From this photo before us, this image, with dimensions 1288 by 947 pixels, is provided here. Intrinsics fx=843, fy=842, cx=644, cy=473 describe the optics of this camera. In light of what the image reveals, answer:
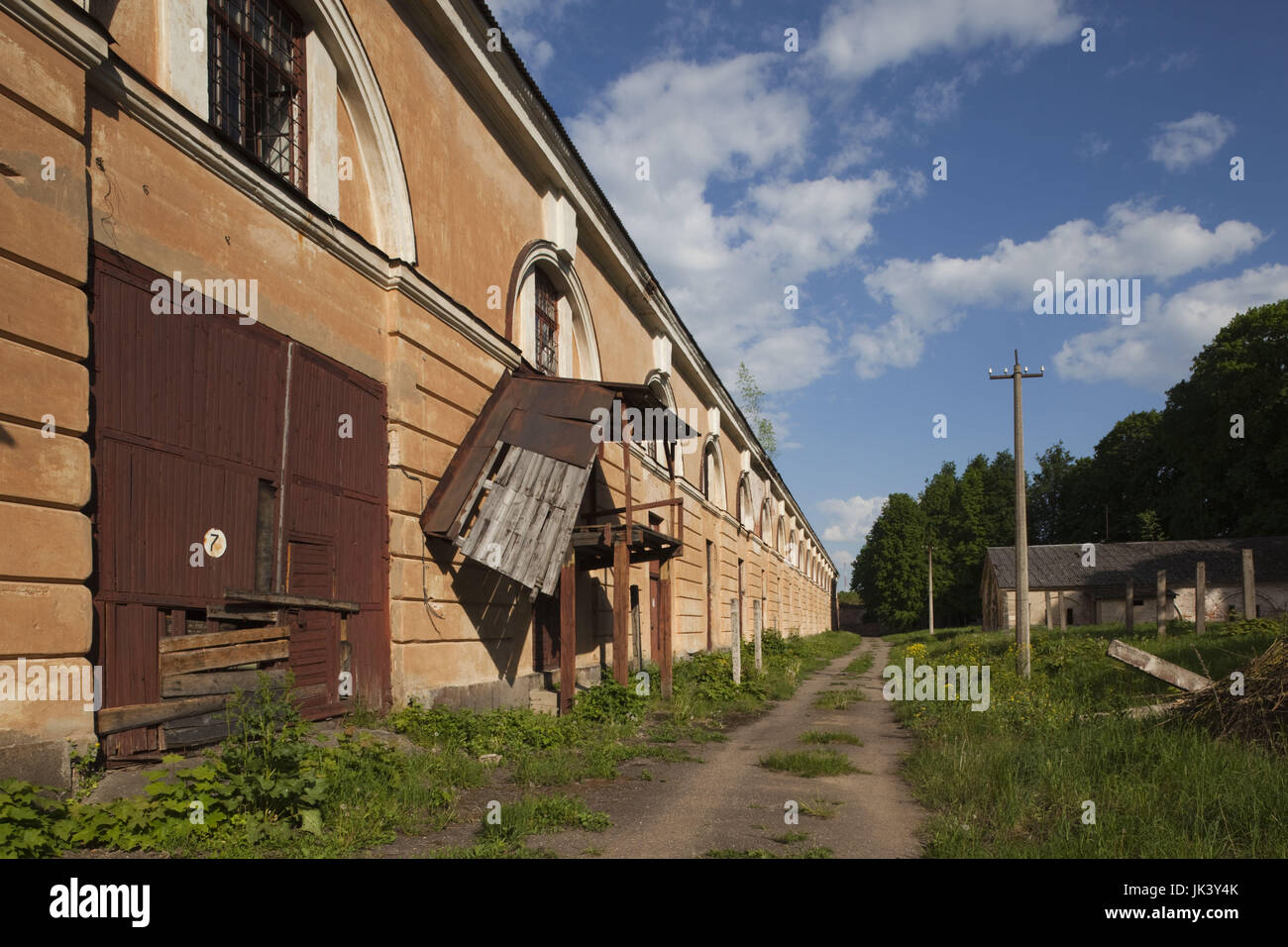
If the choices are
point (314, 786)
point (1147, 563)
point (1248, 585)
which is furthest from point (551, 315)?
point (1147, 563)

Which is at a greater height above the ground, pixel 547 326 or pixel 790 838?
pixel 547 326

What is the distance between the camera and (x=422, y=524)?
9.19 metres

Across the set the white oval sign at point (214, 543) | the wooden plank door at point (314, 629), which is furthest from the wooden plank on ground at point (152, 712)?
the wooden plank door at point (314, 629)

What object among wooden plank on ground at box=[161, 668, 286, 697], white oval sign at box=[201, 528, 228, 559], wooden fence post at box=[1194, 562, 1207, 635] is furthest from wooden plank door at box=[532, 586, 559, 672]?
wooden fence post at box=[1194, 562, 1207, 635]

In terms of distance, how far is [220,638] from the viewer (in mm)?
6312

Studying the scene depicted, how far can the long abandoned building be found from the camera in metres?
4.90

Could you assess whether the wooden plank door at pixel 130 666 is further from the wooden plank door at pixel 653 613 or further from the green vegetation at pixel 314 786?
the wooden plank door at pixel 653 613

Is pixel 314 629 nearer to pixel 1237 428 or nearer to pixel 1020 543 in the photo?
pixel 1020 543

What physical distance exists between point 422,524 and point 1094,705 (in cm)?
771

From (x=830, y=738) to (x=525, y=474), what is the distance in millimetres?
4898

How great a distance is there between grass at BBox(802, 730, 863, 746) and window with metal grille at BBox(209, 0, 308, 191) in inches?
326
